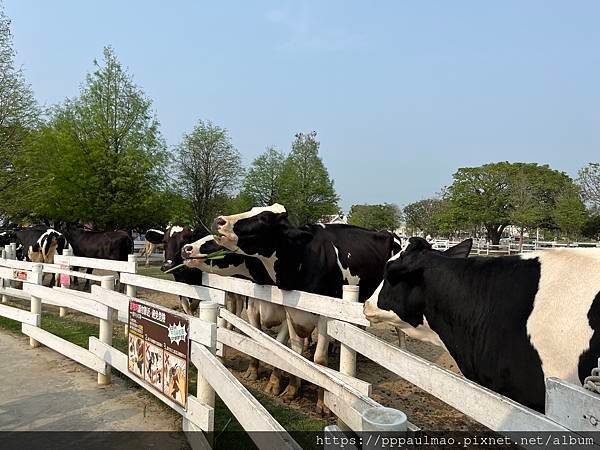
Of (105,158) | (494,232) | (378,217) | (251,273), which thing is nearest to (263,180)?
(105,158)

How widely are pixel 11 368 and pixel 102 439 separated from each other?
9.19ft

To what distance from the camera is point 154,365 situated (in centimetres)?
419

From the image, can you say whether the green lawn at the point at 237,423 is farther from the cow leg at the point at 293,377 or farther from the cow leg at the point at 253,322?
the cow leg at the point at 253,322

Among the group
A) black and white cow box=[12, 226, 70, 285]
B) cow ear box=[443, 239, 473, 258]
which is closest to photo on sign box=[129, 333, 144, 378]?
cow ear box=[443, 239, 473, 258]

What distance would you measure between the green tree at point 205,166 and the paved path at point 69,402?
95.4 ft

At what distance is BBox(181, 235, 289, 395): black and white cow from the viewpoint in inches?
213

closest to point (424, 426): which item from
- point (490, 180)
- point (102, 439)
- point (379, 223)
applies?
point (102, 439)

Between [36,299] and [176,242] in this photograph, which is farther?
[176,242]

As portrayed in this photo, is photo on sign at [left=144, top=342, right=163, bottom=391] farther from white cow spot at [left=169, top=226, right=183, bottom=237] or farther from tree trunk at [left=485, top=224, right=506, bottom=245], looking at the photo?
tree trunk at [left=485, top=224, right=506, bottom=245]

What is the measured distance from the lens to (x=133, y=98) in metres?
24.2

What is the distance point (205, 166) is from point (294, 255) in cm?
3117

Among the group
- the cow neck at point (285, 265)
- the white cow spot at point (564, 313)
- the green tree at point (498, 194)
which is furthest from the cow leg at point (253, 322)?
the green tree at point (498, 194)

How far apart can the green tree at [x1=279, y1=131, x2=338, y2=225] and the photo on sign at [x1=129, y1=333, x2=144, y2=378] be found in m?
35.2

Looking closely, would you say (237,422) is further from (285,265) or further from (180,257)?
(180,257)
